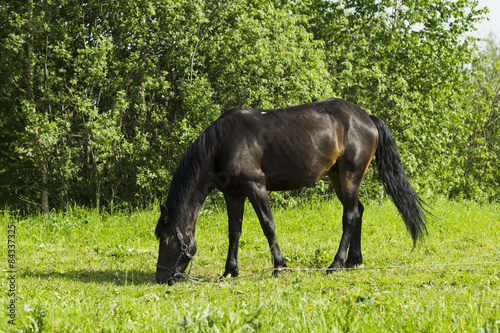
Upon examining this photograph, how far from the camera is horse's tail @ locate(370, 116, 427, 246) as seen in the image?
6129mm

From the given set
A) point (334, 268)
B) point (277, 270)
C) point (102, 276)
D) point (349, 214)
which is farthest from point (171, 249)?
point (349, 214)

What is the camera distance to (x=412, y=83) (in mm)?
13859

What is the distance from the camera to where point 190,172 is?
5.41m

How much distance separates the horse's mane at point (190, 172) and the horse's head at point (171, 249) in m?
0.05

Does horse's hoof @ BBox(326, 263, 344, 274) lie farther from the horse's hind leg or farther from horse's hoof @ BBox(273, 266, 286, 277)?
horse's hoof @ BBox(273, 266, 286, 277)

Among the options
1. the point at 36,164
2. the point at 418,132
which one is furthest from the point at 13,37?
the point at 418,132

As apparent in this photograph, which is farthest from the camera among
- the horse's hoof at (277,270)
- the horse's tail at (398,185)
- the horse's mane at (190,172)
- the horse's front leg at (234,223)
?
the horse's tail at (398,185)

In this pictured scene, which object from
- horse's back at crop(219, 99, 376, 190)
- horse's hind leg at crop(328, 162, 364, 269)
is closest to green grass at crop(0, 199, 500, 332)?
horse's hind leg at crop(328, 162, 364, 269)

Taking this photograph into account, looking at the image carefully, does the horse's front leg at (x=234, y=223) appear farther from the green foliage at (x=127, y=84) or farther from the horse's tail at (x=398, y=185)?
the green foliage at (x=127, y=84)

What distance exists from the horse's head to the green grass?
0.19 m

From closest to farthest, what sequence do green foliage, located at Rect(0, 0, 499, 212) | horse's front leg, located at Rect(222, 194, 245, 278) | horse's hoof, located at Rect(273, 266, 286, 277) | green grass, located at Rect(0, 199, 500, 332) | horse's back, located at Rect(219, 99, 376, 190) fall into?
1. green grass, located at Rect(0, 199, 500, 332)
2. horse's hoof, located at Rect(273, 266, 286, 277)
3. horse's back, located at Rect(219, 99, 376, 190)
4. horse's front leg, located at Rect(222, 194, 245, 278)
5. green foliage, located at Rect(0, 0, 499, 212)

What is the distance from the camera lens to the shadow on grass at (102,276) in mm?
5418

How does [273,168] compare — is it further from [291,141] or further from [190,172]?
[190,172]

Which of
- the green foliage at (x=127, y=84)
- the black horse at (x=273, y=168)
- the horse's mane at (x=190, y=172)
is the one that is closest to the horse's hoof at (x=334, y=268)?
the black horse at (x=273, y=168)
